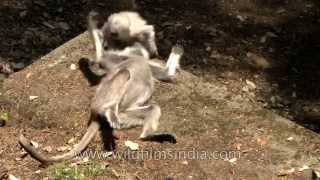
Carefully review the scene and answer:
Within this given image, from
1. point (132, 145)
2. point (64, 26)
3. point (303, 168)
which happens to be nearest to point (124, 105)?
point (132, 145)

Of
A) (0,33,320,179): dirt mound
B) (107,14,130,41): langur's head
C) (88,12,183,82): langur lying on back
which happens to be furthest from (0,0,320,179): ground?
(107,14,130,41): langur's head

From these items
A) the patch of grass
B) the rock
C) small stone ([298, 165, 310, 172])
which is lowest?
the rock

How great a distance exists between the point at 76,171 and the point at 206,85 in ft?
5.00

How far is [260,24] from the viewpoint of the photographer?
8.16m

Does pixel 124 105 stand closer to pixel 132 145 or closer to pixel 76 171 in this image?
pixel 132 145

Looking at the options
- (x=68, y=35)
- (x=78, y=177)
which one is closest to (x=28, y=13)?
(x=68, y=35)

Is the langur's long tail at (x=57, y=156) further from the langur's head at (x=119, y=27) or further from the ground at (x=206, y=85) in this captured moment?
the langur's head at (x=119, y=27)

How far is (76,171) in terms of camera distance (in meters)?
4.49

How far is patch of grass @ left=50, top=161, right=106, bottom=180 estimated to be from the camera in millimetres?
4477

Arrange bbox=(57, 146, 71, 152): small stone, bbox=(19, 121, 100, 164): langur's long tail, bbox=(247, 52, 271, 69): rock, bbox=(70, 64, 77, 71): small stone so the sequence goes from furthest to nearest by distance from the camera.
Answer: bbox=(247, 52, 271, 69): rock
bbox=(70, 64, 77, 71): small stone
bbox=(57, 146, 71, 152): small stone
bbox=(19, 121, 100, 164): langur's long tail

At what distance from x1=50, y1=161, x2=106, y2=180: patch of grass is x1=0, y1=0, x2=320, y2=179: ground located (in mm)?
74

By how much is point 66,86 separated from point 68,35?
7.71 feet

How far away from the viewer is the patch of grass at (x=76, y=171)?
4477mm

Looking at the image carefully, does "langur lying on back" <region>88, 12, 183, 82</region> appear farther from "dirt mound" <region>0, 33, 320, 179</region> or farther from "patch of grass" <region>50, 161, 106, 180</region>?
"patch of grass" <region>50, 161, 106, 180</region>
